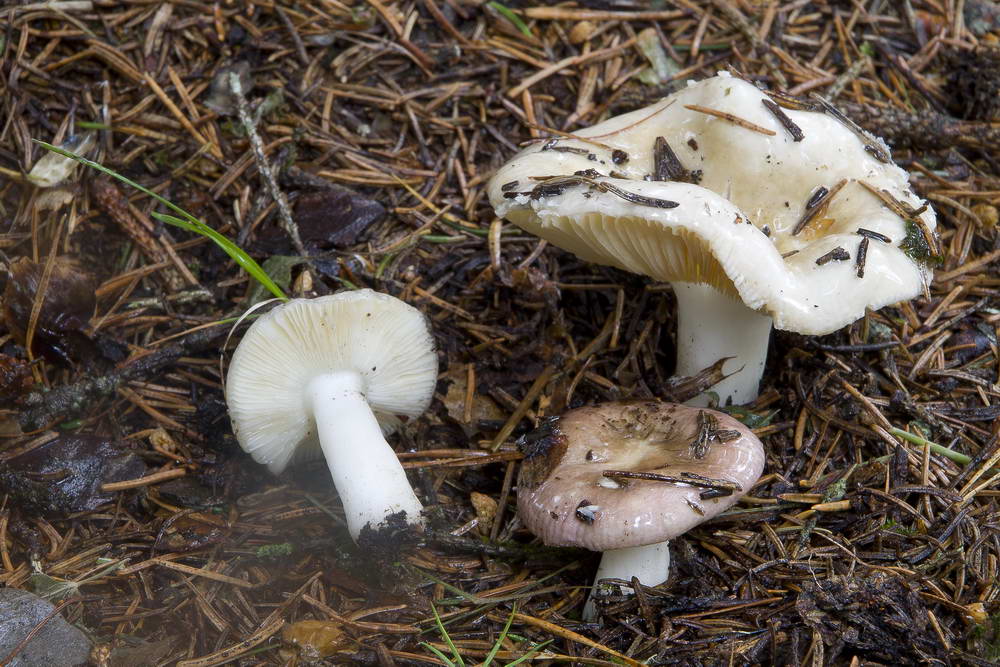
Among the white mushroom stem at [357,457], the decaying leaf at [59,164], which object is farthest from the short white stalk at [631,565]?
the decaying leaf at [59,164]

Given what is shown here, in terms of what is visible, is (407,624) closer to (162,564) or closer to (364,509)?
(364,509)

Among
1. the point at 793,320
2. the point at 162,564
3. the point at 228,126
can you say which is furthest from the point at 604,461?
the point at 228,126

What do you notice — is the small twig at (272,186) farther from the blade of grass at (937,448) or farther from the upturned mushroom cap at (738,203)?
the blade of grass at (937,448)

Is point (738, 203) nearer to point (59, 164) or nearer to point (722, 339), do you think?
point (722, 339)

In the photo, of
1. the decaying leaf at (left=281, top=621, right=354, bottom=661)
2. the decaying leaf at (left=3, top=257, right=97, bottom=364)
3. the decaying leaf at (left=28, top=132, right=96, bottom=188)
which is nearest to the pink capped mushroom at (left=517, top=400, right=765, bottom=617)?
Result: the decaying leaf at (left=281, top=621, right=354, bottom=661)

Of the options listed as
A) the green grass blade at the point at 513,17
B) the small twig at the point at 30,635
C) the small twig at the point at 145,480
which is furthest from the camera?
the green grass blade at the point at 513,17

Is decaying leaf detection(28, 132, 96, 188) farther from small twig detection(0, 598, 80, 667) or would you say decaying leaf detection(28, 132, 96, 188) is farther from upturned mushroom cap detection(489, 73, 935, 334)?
upturned mushroom cap detection(489, 73, 935, 334)
